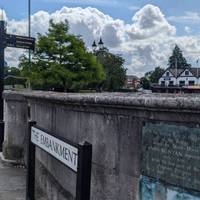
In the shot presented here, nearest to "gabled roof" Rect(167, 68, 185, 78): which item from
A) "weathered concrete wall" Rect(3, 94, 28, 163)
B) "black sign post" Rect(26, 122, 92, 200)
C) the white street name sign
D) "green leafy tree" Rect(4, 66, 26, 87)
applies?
"green leafy tree" Rect(4, 66, 26, 87)

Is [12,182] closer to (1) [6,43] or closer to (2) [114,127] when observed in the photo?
(2) [114,127]

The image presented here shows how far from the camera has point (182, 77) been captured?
124500 millimetres

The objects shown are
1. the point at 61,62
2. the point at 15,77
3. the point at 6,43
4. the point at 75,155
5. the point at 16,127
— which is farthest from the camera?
the point at 15,77

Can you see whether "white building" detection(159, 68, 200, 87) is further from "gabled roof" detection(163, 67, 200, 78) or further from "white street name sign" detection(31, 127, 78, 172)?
"white street name sign" detection(31, 127, 78, 172)

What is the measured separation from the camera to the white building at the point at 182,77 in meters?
121

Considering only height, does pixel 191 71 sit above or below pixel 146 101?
above

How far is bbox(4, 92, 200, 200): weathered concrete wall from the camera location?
3000 millimetres

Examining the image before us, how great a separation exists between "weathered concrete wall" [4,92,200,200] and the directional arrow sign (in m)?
7.01

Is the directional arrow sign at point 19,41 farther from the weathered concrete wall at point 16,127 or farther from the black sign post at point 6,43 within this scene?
the weathered concrete wall at point 16,127

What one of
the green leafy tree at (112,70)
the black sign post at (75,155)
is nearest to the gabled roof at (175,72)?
the green leafy tree at (112,70)

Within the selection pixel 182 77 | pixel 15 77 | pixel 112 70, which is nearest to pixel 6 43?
pixel 15 77

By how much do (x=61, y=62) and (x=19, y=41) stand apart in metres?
30.5

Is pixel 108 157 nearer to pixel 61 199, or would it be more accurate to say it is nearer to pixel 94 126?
pixel 94 126

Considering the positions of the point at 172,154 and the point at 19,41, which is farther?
the point at 19,41
